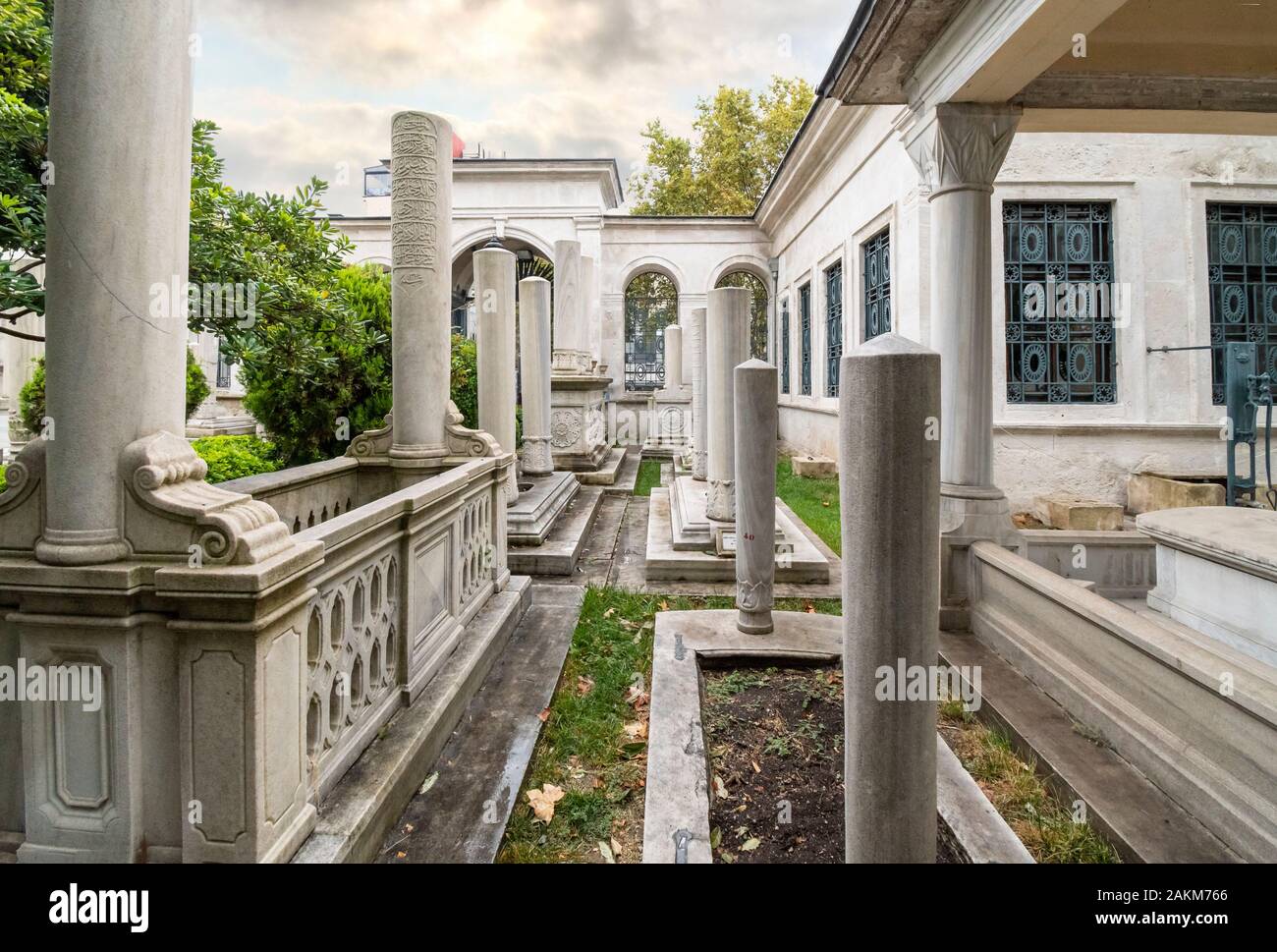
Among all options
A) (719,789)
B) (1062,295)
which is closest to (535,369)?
(1062,295)

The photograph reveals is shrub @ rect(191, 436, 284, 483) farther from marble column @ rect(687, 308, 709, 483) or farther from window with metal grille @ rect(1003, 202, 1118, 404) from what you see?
window with metal grille @ rect(1003, 202, 1118, 404)

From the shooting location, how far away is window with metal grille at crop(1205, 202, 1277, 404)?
8.30 m

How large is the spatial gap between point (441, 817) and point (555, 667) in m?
1.58

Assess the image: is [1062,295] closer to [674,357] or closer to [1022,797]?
[1022,797]

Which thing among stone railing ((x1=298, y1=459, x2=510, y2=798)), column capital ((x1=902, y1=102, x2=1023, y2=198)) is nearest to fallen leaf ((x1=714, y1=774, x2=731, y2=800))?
stone railing ((x1=298, y1=459, x2=510, y2=798))

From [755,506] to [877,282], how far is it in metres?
8.24

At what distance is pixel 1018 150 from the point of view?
8.43m

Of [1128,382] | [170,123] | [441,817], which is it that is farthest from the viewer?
[1128,382]

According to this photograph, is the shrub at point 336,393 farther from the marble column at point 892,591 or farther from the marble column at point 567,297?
the marble column at point 892,591

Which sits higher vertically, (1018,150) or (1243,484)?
(1018,150)

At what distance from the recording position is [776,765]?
3.01 metres

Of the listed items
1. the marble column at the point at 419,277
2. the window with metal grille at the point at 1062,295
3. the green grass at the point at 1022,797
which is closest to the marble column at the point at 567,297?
the window with metal grille at the point at 1062,295
